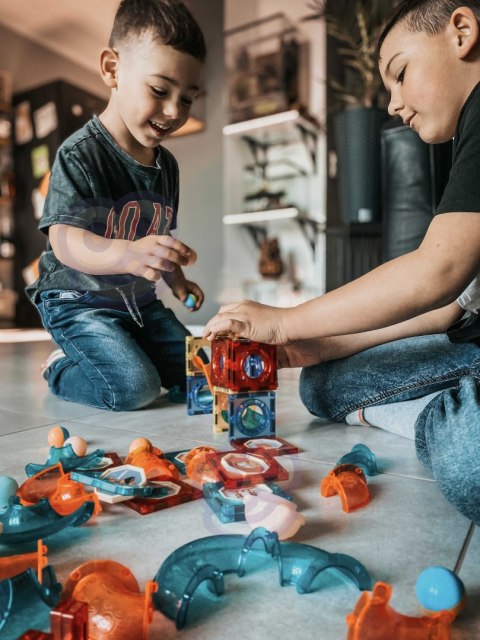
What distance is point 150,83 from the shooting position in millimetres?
1003

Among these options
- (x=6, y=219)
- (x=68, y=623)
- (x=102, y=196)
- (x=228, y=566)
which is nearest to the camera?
(x=68, y=623)

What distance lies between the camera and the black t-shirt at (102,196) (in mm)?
1086

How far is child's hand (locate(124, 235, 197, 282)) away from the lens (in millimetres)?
902

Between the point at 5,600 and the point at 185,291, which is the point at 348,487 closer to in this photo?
the point at 5,600

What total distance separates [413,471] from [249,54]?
2807mm

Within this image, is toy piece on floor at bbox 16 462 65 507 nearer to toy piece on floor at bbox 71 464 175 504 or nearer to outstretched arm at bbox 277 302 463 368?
toy piece on floor at bbox 71 464 175 504

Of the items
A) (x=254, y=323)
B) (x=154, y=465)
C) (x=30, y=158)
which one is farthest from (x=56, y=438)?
(x=30, y=158)

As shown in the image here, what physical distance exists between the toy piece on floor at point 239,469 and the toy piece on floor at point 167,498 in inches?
1.2

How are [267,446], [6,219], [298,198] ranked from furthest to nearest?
[6,219], [298,198], [267,446]

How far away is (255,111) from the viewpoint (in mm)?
2955

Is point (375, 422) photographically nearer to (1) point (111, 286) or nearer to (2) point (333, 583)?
(2) point (333, 583)

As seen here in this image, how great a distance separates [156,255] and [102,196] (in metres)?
0.30

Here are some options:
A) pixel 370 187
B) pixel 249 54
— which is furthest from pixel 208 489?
pixel 249 54

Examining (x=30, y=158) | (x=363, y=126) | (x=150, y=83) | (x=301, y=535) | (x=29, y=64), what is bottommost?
(x=301, y=535)
